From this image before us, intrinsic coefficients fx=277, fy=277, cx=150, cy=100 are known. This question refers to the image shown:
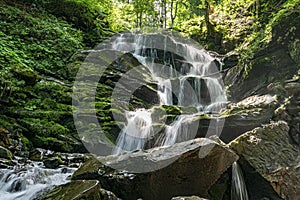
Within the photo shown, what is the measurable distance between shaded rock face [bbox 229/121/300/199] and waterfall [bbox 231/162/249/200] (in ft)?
0.59

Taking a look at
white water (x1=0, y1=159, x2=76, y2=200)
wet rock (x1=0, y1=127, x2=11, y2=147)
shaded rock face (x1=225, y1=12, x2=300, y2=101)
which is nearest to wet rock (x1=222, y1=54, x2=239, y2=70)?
shaded rock face (x1=225, y1=12, x2=300, y2=101)

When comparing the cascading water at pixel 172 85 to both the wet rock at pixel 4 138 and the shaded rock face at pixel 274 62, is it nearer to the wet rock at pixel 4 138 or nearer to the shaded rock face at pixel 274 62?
the shaded rock face at pixel 274 62

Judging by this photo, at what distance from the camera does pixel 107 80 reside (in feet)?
32.9

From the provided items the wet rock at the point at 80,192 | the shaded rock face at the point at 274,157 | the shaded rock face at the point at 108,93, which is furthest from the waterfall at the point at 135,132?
the wet rock at the point at 80,192

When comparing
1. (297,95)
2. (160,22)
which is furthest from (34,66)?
(160,22)

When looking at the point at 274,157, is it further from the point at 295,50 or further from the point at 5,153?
the point at 295,50

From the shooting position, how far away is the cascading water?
25.2 feet

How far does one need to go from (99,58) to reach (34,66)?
2476mm

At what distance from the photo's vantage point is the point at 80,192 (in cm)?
321

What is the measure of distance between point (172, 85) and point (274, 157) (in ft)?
20.7

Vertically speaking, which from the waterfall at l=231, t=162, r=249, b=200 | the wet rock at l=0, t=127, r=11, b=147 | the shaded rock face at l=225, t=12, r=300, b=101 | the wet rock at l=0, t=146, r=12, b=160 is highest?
the shaded rock face at l=225, t=12, r=300, b=101

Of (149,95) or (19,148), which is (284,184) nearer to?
(19,148)

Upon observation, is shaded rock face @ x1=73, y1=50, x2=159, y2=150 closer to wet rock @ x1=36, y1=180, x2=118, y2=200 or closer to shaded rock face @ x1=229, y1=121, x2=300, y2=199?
wet rock @ x1=36, y1=180, x2=118, y2=200

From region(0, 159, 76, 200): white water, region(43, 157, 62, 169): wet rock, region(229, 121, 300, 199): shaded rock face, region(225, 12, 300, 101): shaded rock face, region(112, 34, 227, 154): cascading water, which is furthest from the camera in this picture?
region(225, 12, 300, 101): shaded rock face
